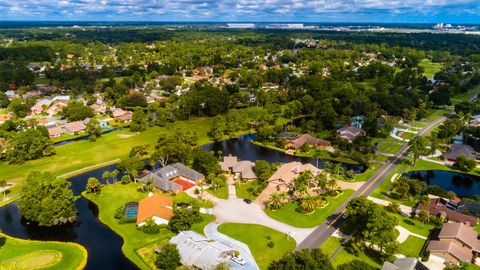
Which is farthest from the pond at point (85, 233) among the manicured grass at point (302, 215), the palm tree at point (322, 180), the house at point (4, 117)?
the house at point (4, 117)

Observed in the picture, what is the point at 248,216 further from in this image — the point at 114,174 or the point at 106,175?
the point at 106,175

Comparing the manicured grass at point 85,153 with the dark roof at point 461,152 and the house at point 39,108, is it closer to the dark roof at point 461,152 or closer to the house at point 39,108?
the house at point 39,108

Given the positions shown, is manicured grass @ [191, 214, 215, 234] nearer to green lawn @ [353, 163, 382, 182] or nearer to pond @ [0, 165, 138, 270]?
pond @ [0, 165, 138, 270]

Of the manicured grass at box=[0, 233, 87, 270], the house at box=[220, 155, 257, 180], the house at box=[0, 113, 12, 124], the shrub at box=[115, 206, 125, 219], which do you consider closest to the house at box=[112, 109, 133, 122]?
the house at box=[0, 113, 12, 124]

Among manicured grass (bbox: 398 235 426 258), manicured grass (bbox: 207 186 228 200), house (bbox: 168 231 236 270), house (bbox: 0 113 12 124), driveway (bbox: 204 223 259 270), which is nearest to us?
house (bbox: 168 231 236 270)

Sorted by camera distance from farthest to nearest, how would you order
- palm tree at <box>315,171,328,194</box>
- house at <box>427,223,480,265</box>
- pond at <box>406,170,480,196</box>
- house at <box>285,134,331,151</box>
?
house at <box>285,134,331,151</box> → pond at <box>406,170,480,196</box> → palm tree at <box>315,171,328,194</box> → house at <box>427,223,480,265</box>
